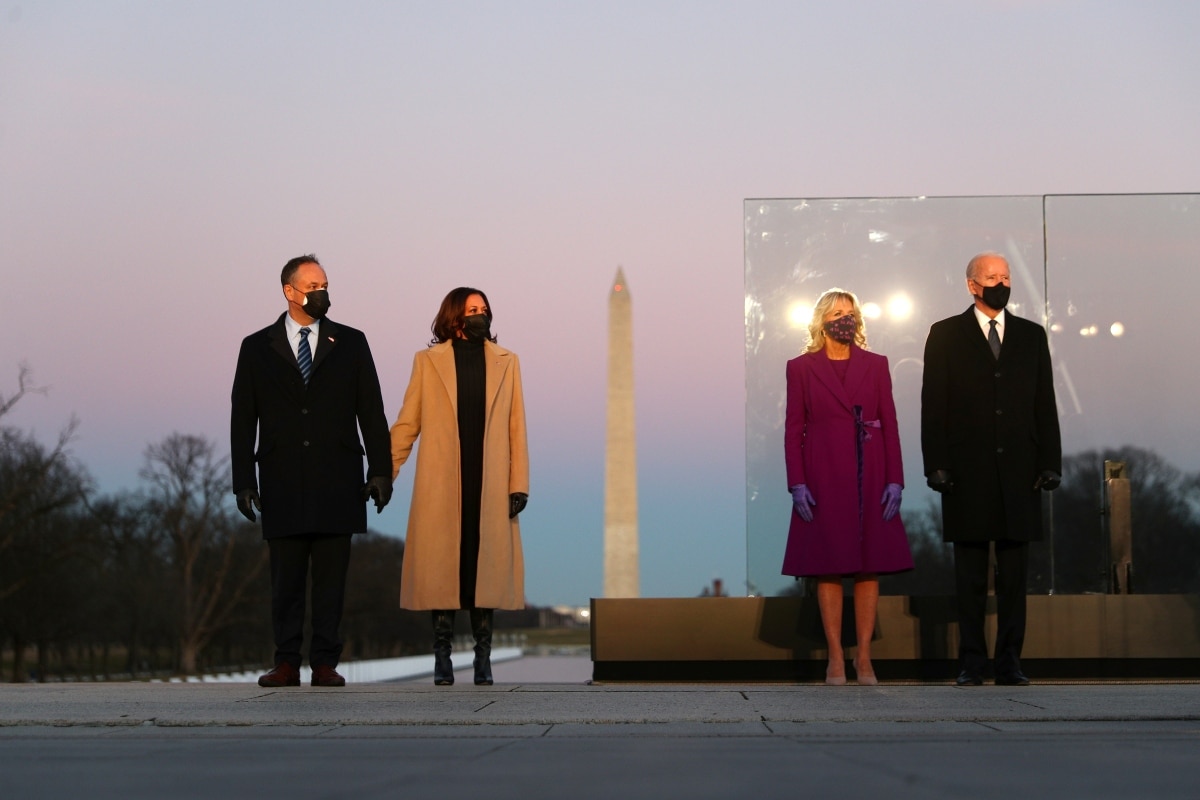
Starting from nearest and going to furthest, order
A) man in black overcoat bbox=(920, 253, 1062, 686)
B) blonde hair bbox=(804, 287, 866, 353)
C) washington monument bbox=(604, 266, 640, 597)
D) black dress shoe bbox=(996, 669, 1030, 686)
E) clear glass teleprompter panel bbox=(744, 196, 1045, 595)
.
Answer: black dress shoe bbox=(996, 669, 1030, 686) < man in black overcoat bbox=(920, 253, 1062, 686) < blonde hair bbox=(804, 287, 866, 353) < clear glass teleprompter panel bbox=(744, 196, 1045, 595) < washington monument bbox=(604, 266, 640, 597)

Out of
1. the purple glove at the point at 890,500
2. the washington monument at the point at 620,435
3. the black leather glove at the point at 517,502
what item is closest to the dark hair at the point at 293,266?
the black leather glove at the point at 517,502

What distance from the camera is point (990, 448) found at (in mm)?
7734

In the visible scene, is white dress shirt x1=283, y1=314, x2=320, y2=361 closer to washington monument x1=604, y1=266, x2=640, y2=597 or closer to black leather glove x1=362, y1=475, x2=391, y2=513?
black leather glove x1=362, y1=475, x2=391, y2=513

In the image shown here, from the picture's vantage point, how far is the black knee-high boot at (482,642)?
299 inches

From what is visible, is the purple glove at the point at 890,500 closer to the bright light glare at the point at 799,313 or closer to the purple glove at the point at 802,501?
the purple glove at the point at 802,501

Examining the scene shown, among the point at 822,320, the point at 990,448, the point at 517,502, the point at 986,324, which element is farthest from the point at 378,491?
the point at 986,324

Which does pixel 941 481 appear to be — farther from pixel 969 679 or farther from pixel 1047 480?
pixel 969 679

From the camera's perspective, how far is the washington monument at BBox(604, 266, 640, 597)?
3077 cm

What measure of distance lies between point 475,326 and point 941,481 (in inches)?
86.5

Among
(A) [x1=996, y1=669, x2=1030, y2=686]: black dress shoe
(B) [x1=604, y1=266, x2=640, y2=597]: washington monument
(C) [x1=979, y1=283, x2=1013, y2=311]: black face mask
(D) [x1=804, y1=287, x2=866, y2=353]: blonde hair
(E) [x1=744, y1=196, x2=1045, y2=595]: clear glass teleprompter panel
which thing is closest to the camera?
(A) [x1=996, y1=669, x2=1030, y2=686]: black dress shoe

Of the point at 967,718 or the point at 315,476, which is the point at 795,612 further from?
the point at 967,718

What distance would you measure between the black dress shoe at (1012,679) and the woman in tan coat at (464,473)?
2135 mm

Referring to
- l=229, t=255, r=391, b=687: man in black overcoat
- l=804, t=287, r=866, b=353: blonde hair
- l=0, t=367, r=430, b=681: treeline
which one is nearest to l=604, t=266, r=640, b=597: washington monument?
l=0, t=367, r=430, b=681: treeline

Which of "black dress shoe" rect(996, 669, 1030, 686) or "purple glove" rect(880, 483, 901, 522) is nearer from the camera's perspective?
"black dress shoe" rect(996, 669, 1030, 686)
